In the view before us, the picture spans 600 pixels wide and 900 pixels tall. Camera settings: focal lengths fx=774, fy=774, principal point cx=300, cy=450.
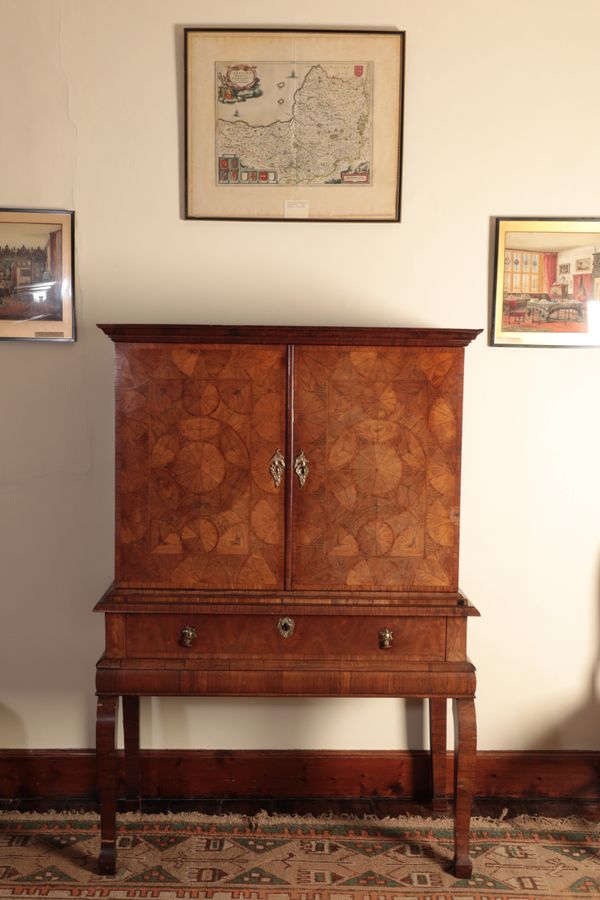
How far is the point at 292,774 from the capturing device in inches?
123

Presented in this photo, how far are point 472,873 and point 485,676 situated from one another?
2.44 feet

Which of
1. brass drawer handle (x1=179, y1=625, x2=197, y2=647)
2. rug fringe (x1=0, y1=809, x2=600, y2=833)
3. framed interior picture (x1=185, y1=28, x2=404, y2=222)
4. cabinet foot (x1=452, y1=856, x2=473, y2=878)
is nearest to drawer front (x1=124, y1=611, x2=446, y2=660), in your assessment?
brass drawer handle (x1=179, y1=625, x2=197, y2=647)

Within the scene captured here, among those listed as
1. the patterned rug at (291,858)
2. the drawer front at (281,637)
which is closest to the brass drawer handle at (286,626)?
the drawer front at (281,637)

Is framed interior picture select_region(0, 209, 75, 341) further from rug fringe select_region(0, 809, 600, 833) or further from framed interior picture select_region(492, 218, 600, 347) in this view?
rug fringe select_region(0, 809, 600, 833)

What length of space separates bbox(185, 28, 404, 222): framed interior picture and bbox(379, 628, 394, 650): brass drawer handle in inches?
61.9

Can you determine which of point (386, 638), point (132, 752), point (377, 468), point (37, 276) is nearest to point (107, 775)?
point (132, 752)

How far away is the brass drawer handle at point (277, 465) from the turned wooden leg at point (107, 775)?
91cm

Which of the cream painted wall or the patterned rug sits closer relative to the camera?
the patterned rug

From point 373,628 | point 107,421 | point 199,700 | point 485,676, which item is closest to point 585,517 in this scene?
point 485,676

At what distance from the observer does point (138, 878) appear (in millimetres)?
2615

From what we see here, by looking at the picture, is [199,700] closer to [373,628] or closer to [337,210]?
[373,628]

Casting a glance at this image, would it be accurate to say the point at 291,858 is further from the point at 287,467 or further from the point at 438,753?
the point at 287,467

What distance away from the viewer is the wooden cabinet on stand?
250 centimetres

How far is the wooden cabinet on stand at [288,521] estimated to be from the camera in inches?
98.6
